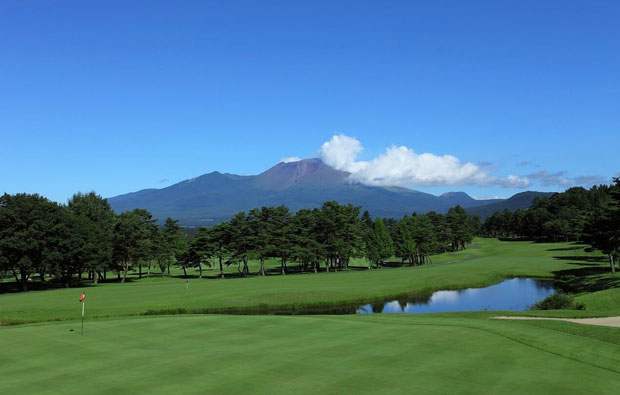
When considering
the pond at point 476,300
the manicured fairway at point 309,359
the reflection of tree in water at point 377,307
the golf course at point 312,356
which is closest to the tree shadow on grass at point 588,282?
the pond at point 476,300

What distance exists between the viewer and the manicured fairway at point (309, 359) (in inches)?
577

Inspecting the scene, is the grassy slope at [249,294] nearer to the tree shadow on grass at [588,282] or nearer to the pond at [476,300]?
the pond at [476,300]

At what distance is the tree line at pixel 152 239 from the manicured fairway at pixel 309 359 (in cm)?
4939

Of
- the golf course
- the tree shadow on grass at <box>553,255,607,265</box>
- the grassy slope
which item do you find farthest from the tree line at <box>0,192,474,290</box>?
the golf course

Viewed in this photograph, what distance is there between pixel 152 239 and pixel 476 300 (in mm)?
69044

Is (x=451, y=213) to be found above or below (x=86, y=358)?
above

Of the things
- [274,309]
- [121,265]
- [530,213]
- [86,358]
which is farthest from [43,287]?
[530,213]

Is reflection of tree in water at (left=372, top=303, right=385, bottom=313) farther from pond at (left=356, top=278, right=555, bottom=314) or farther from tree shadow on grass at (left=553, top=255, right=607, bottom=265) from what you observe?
tree shadow on grass at (left=553, top=255, right=607, bottom=265)

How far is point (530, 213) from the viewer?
584 ft

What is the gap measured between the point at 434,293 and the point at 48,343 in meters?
51.2

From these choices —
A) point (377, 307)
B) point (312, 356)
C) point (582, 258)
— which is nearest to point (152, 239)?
point (377, 307)

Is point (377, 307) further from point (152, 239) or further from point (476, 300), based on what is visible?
point (152, 239)

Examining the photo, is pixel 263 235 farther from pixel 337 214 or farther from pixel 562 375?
pixel 562 375

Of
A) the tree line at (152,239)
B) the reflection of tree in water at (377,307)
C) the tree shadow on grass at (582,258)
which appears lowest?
the reflection of tree in water at (377,307)
